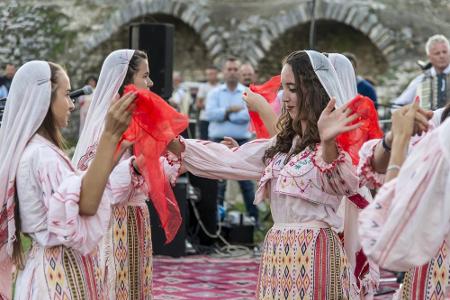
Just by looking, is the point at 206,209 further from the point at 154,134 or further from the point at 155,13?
the point at 155,13

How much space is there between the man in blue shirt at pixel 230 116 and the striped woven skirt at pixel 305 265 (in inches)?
270

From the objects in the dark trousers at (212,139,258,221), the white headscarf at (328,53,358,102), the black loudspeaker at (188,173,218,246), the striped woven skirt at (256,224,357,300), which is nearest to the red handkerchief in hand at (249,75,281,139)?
the white headscarf at (328,53,358,102)

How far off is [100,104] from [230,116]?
246 inches

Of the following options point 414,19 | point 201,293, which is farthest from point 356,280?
point 414,19

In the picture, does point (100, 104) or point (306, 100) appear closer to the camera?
point (306, 100)

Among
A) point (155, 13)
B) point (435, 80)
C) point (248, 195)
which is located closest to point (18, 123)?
point (435, 80)

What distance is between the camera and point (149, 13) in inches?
841

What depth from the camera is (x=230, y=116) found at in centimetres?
1224

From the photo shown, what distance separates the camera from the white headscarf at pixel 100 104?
5.94m

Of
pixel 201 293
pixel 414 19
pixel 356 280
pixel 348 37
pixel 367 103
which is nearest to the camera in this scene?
pixel 367 103

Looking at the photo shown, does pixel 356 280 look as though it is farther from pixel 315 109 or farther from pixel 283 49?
pixel 283 49

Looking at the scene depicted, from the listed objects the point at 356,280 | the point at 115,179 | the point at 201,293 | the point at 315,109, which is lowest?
the point at 201,293

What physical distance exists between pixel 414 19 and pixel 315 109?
14886mm

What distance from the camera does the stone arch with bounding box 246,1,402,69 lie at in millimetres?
19828
